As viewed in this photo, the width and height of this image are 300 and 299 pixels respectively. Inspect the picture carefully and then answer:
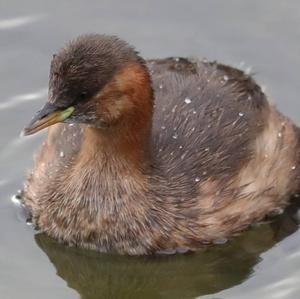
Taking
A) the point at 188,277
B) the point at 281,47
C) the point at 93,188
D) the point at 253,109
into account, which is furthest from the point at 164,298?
the point at 281,47

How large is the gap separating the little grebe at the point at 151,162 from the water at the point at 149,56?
177 mm

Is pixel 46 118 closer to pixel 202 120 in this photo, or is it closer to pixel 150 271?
pixel 202 120

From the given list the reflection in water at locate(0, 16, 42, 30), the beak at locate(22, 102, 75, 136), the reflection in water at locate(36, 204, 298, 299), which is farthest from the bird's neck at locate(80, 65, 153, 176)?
the reflection in water at locate(0, 16, 42, 30)

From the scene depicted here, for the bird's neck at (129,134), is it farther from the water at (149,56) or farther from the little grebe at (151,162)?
the water at (149,56)

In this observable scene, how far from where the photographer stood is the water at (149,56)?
30.8ft

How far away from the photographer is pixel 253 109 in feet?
31.9

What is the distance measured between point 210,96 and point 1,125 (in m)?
1.78

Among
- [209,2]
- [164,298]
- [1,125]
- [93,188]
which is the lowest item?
[164,298]

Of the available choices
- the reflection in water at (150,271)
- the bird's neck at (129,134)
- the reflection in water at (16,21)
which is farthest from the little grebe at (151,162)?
the reflection in water at (16,21)

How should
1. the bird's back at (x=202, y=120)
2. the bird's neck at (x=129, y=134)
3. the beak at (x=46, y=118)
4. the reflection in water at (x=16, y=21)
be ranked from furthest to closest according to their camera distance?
the reflection in water at (x=16, y=21) → the bird's back at (x=202, y=120) → the bird's neck at (x=129, y=134) → the beak at (x=46, y=118)

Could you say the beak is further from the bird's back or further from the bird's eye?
the bird's back

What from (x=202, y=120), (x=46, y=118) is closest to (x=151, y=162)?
(x=202, y=120)

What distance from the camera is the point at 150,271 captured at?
9.47 metres

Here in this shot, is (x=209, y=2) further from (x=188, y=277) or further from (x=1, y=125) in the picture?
(x=188, y=277)
